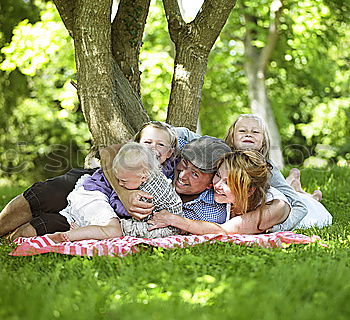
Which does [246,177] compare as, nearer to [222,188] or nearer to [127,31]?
[222,188]

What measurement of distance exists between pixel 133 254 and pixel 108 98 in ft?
7.25

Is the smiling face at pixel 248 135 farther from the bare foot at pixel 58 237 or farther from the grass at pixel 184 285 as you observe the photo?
the bare foot at pixel 58 237

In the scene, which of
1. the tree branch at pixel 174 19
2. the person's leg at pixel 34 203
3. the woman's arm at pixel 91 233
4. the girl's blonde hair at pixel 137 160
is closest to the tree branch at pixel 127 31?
the tree branch at pixel 174 19

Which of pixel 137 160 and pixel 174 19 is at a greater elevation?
pixel 174 19

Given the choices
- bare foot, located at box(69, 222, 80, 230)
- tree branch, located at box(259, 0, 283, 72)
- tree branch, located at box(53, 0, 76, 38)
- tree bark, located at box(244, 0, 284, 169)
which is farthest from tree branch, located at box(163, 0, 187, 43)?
tree bark, located at box(244, 0, 284, 169)

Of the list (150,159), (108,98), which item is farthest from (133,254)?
(108,98)

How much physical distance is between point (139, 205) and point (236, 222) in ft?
2.56

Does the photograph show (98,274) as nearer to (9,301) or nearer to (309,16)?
(9,301)

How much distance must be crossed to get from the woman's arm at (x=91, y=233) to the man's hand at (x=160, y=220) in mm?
261

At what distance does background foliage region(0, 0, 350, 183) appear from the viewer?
11625 millimetres

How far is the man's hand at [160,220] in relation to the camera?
12.6 feet

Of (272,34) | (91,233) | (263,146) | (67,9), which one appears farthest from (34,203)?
(272,34)

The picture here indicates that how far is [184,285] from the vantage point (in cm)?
250

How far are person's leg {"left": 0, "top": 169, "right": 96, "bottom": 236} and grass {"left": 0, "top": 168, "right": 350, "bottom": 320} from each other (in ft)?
1.99
